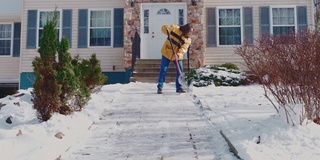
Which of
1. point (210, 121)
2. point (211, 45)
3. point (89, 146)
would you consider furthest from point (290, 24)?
point (89, 146)

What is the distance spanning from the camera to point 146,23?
42.7 ft

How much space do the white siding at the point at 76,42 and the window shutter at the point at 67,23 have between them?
120 mm

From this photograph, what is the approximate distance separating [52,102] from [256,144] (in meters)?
2.87

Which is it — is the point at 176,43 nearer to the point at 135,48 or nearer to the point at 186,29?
the point at 186,29

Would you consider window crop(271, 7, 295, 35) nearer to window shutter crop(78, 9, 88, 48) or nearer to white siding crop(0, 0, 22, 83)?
window shutter crop(78, 9, 88, 48)

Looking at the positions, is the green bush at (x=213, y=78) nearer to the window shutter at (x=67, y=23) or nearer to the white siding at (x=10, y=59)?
the window shutter at (x=67, y=23)

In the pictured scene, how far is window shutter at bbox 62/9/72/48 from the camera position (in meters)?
13.3

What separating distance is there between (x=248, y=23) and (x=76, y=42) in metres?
6.95

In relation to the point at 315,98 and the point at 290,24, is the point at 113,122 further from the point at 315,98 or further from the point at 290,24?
the point at 290,24

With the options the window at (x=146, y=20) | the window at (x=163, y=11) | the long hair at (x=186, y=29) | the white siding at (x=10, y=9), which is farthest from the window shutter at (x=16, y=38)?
the long hair at (x=186, y=29)

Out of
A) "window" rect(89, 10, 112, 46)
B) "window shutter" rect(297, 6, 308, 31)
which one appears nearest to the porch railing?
"window" rect(89, 10, 112, 46)

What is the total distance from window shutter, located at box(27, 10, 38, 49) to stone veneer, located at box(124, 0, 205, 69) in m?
3.89

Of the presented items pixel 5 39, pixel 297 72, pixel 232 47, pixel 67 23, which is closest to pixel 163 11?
pixel 232 47

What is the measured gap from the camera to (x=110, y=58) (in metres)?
13.2
